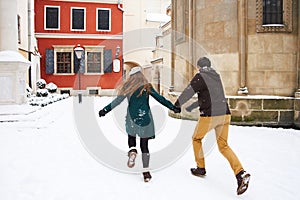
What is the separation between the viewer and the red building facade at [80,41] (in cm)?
2523

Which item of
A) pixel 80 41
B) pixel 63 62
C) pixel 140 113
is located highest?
pixel 80 41

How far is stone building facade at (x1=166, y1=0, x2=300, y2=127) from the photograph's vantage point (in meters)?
8.65

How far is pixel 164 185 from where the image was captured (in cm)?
402

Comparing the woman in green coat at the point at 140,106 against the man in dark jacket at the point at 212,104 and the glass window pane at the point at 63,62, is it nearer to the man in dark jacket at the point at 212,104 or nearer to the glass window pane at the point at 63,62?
the man in dark jacket at the point at 212,104

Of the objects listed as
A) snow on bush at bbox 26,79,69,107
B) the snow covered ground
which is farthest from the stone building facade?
snow on bush at bbox 26,79,69,107

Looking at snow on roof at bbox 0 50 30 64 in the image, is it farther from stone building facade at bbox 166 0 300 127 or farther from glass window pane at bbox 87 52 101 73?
glass window pane at bbox 87 52 101 73

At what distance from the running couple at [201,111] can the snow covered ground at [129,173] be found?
329 mm

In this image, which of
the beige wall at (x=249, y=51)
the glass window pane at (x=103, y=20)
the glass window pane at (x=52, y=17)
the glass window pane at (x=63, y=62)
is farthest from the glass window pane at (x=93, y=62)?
the beige wall at (x=249, y=51)

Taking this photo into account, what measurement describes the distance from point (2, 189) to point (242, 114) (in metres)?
6.85

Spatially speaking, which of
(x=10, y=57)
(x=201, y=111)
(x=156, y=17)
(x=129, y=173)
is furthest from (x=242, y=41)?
(x=156, y=17)

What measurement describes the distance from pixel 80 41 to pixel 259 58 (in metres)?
19.8

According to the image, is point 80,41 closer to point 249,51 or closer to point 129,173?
point 249,51

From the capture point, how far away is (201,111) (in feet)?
13.1

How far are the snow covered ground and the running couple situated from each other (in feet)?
1.08
